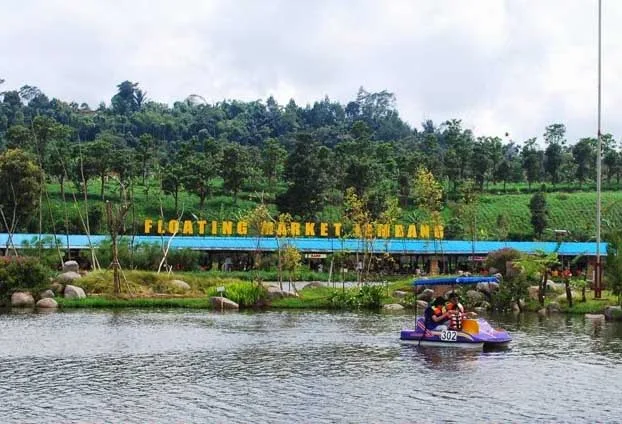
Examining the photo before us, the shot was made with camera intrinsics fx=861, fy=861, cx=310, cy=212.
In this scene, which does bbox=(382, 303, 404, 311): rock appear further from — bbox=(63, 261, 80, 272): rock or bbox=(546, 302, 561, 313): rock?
bbox=(63, 261, 80, 272): rock

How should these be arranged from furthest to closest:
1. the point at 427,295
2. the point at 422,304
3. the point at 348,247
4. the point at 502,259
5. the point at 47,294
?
1. the point at 348,247
2. the point at 502,259
3. the point at 427,295
4. the point at 422,304
5. the point at 47,294

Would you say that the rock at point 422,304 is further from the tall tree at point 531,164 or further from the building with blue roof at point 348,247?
the tall tree at point 531,164

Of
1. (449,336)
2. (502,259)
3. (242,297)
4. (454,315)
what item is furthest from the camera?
(502,259)

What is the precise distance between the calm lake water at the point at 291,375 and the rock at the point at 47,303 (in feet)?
24.7

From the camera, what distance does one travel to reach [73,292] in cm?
5244

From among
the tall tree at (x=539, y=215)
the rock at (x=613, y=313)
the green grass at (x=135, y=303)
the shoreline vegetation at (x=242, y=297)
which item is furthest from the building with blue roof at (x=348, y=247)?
the rock at (x=613, y=313)

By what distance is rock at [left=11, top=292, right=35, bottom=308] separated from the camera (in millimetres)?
50528

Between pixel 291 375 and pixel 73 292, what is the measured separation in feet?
95.0

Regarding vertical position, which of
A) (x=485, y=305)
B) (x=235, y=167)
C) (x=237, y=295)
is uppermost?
(x=235, y=167)

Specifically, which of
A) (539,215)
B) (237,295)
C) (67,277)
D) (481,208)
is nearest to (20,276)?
(67,277)

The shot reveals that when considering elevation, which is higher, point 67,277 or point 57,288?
point 67,277

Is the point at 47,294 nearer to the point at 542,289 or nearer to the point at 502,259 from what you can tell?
the point at 502,259

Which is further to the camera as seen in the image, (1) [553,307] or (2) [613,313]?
(1) [553,307]

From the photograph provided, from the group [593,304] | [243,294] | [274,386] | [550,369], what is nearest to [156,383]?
[274,386]
